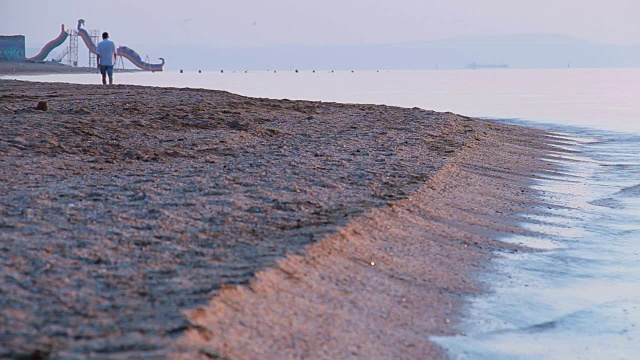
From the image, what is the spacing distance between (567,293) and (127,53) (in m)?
76.5

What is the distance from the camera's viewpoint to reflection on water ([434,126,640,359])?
4.70 m

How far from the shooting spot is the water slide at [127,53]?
71.4m

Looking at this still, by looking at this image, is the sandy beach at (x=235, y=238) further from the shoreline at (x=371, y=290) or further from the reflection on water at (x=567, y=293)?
the reflection on water at (x=567, y=293)

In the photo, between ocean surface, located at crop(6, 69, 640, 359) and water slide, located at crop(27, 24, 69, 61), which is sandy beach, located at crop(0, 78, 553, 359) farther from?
water slide, located at crop(27, 24, 69, 61)

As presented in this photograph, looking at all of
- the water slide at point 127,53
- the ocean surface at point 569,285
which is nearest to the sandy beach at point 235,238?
the ocean surface at point 569,285

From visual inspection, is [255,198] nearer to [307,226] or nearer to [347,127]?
[307,226]

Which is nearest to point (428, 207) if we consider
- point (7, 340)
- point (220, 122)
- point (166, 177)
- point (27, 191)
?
point (166, 177)

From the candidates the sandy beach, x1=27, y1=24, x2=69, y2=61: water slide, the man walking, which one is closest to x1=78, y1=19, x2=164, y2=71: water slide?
x1=27, y1=24, x2=69, y2=61: water slide

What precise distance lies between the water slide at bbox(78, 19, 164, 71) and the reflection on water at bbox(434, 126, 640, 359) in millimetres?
65030

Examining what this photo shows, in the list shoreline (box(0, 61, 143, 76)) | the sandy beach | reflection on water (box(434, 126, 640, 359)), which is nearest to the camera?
the sandy beach

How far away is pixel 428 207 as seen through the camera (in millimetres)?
7277

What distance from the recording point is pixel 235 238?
17.3 ft

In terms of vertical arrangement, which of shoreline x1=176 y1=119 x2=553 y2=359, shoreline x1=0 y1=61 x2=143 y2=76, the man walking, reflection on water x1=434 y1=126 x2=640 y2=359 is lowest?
reflection on water x1=434 y1=126 x2=640 y2=359

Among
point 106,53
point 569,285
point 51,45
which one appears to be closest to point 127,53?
point 51,45
